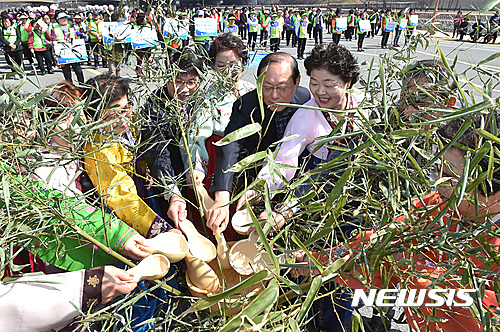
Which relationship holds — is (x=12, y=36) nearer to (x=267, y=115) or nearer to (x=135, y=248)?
(x=267, y=115)

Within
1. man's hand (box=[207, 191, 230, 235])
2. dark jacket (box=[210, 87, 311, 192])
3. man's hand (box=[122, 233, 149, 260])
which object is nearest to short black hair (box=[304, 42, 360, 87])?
dark jacket (box=[210, 87, 311, 192])

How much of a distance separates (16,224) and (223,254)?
0.60 meters

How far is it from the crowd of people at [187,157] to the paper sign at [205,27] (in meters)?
8.23

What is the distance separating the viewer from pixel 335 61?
4.91 feet

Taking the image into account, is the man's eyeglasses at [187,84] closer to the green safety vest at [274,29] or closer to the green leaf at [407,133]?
the green leaf at [407,133]

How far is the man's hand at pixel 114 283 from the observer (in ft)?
3.31

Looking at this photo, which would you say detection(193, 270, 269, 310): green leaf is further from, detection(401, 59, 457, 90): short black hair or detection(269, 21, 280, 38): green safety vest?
detection(269, 21, 280, 38): green safety vest

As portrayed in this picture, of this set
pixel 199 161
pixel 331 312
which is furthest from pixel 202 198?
pixel 331 312

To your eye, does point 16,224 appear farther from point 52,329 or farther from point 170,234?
point 170,234

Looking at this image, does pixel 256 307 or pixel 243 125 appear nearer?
pixel 256 307

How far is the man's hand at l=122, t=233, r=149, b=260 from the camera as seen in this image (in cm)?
123

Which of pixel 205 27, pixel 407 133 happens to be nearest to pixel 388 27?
pixel 205 27

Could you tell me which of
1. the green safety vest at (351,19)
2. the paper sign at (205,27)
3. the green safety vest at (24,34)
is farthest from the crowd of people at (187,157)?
the green safety vest at (351,19)

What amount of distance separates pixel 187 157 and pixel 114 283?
57 centimetres
